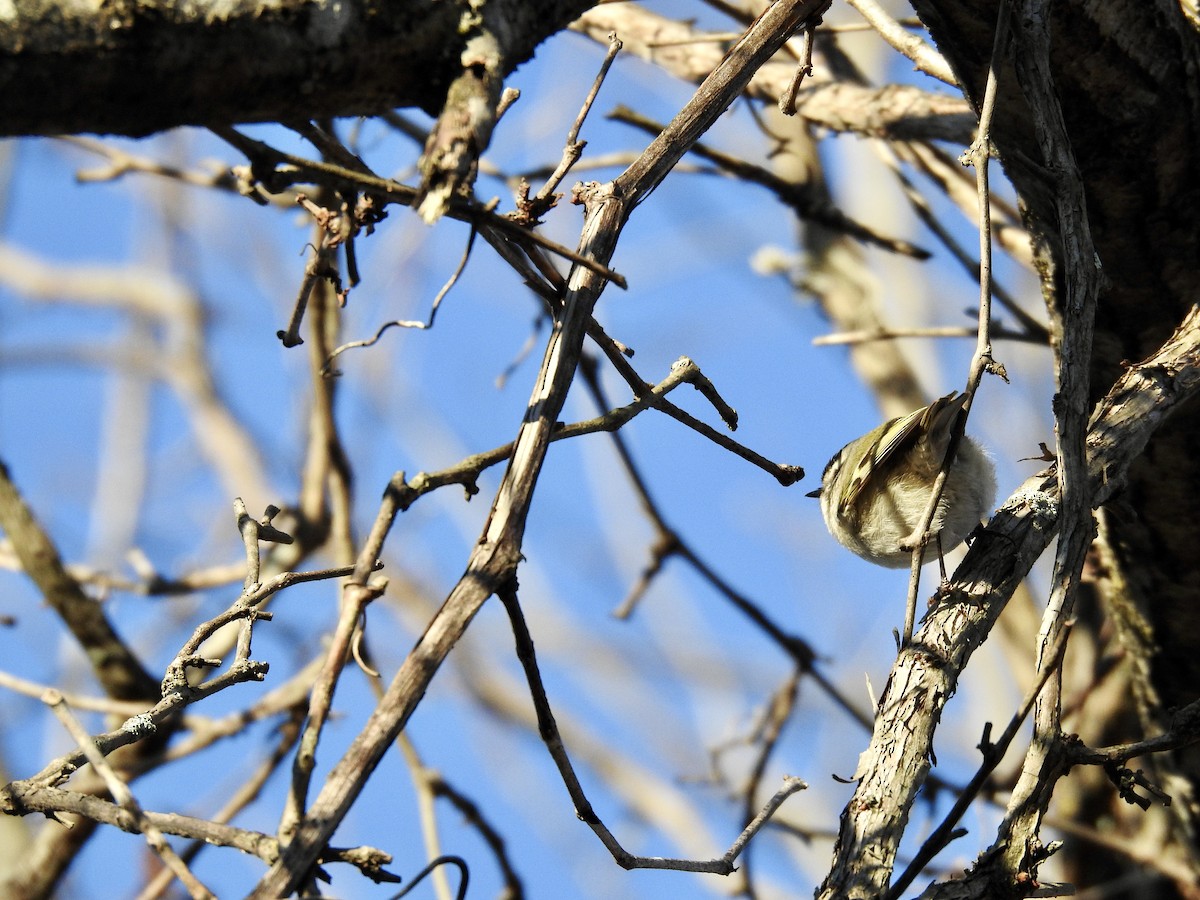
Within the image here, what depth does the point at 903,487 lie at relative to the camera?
3096mm

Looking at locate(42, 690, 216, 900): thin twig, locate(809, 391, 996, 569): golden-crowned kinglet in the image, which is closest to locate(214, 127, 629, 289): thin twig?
locate(42, 690, 216, 900): thin twig

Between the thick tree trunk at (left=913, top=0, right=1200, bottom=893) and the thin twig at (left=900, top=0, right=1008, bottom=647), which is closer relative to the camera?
the thin twig at (left=900, top=0, right=1008, bottom=647)

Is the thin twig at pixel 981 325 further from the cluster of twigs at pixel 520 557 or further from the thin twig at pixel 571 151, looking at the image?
the thin twig at pixel 571 151

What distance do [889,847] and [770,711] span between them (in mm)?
1591

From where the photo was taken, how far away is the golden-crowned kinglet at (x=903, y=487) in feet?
9.32

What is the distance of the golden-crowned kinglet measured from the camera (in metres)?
2.84

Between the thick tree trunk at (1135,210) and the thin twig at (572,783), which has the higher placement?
the thick tree trunk at (1135,210)

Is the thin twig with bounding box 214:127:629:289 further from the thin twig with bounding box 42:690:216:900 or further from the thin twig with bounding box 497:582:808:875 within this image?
the thin twig with bounding box 42:690:216:900

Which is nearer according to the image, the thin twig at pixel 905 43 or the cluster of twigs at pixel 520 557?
the cluster of twigs at pixel 520 557

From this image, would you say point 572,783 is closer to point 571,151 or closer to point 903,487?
point 571,151

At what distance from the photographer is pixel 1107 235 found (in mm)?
2100

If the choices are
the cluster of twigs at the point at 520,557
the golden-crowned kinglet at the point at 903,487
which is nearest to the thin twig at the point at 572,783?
the cluster of twigs at the point at 520,557

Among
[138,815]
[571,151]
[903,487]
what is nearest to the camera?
[138,815]

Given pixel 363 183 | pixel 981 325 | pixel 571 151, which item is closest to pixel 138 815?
pixel 363 183
